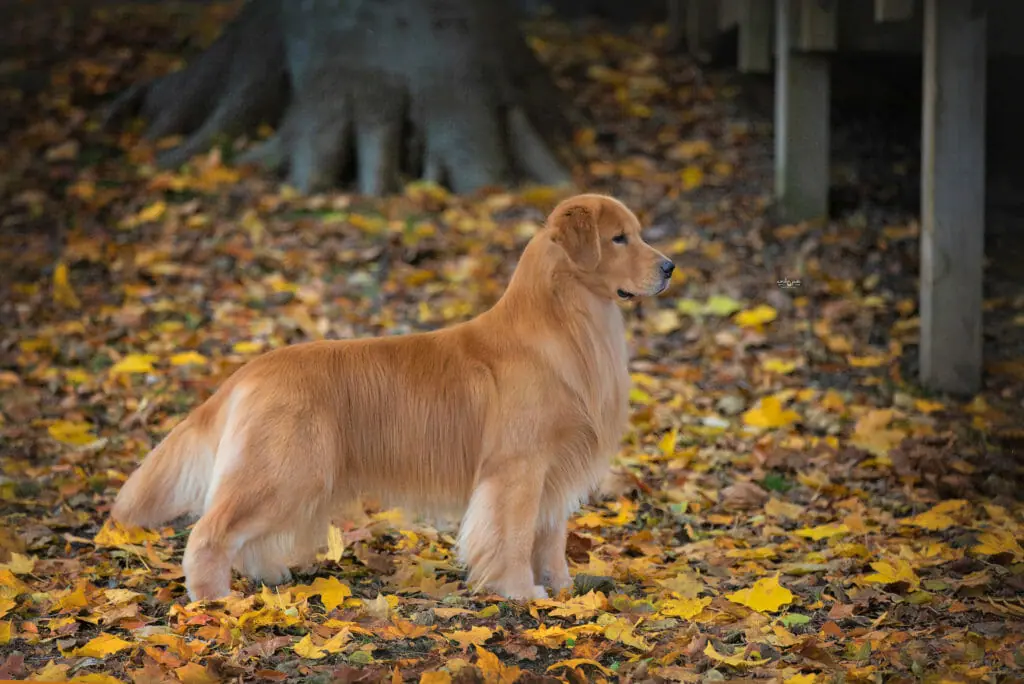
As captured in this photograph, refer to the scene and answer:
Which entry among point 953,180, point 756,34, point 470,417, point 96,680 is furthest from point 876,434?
point 756,34

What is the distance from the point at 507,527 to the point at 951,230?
3.86 metres

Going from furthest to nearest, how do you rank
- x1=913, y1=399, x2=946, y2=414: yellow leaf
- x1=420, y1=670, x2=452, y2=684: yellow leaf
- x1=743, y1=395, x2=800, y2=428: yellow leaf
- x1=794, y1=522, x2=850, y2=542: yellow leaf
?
x1=913, y1=399, x2=946, y2=414: yellow leaf
x1=743, y1=395, x2=800, y2=428: yellow leaf
x1=794, y1=522, x2=850, y2=542: yellow leaf
x1=420, y1=670, x2=452, y2=684: yellow leaf

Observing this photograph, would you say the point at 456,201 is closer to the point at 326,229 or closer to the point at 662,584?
the point at 326,229

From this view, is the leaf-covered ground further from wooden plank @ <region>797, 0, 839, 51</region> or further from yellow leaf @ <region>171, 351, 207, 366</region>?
wooden plank @ <region>797, 0, 839, 51</region>

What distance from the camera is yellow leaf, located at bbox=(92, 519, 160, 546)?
5.11 meters

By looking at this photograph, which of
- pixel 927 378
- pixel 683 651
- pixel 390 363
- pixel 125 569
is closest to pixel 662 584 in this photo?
pixel 683 651

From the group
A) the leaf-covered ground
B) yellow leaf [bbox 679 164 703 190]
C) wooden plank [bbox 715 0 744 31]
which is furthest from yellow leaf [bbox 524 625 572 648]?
wooden plank [bbox 715 0 744 31]

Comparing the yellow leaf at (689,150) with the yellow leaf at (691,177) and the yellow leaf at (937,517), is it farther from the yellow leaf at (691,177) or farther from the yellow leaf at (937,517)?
the yellow leaf at (937,517)

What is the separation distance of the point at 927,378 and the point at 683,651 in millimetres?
3826

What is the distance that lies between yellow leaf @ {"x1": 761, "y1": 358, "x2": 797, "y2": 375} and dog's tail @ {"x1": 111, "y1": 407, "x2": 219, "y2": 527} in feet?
12.5

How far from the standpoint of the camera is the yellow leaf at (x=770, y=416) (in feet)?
22.9

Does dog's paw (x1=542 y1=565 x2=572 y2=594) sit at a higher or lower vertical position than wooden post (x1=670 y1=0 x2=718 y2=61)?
lower

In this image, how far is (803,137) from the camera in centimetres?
970

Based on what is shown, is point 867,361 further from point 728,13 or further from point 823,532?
point 728,13
